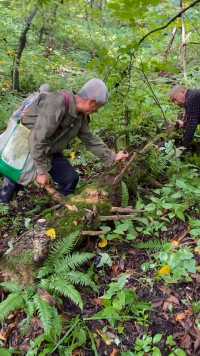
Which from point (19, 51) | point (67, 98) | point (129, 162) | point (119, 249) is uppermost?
point (19, 51)

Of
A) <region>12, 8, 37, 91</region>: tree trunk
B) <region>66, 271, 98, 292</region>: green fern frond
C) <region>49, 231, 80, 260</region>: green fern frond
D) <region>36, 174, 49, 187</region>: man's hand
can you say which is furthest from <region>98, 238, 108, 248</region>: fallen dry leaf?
<region>12, 8, 37, 91</region>: tree trunk

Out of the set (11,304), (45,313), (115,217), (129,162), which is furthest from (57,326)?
(129,162)

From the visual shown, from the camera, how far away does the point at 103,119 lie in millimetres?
6238

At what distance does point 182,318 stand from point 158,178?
251 centimetres

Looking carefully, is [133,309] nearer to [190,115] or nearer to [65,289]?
[65,289]

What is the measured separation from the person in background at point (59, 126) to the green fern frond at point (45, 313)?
166cm

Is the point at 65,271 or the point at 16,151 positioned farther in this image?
the point at 16,151

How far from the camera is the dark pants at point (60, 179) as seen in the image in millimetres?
5238

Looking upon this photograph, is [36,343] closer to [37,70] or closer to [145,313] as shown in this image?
[145,313]

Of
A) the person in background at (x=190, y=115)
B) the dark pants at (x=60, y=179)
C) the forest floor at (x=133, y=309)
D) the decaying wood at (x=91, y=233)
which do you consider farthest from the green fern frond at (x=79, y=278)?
the person in background at (x=190, y=115)

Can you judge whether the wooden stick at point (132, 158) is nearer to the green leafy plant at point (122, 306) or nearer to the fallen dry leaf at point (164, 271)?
the fallen dry leaf at point (164, 271)

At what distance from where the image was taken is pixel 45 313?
133 inches

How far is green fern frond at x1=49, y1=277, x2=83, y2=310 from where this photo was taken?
11.4 ft

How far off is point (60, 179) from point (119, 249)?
1378mm
